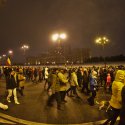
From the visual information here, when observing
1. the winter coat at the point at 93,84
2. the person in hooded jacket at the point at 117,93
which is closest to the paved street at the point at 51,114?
the winter coat at the point at 93,84

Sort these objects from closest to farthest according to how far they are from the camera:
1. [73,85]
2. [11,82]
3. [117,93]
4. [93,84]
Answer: [117,93] < [93,84] < [11,82] < [73,85]

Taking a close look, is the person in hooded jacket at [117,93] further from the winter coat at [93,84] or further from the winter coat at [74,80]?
the winter coat at [74,80]

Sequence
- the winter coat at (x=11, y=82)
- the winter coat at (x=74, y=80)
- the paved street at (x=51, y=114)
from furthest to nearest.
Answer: the winter coat at (x=74, y=80) → the winter coat at (x=11, y=82) → the paved street at (x=51, y=114)

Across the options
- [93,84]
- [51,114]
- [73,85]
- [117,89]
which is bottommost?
[51,114]

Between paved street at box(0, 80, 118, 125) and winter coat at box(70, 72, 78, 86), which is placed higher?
winter coat at box(70, 72, 78, 86)

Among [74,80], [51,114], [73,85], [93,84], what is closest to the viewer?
[51,114]

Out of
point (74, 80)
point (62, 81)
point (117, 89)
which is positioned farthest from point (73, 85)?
point (117, 89)

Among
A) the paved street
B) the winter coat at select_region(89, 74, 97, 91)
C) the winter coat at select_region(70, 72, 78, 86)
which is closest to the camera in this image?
the paved street

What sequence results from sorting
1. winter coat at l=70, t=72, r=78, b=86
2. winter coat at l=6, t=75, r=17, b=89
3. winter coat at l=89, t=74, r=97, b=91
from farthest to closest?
winter coat at l=70, t=72, r=78, b=86, winter coat at l=6, t=75, r=17, b=89, winter coat at l=89, t=74, r=97, b=91

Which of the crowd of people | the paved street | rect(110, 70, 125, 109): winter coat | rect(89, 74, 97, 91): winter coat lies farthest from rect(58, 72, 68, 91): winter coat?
rect(110, 70, 125, 109): winter coat

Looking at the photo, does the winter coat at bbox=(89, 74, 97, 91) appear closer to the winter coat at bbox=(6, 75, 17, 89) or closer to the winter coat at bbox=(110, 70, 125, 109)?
the winter coat at bbox=(6, 75, 17, 89)

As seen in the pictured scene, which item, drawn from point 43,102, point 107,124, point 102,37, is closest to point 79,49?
point 102,37

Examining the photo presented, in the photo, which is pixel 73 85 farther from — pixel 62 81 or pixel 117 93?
pixel 117 93

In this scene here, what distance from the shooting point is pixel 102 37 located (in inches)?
1793
